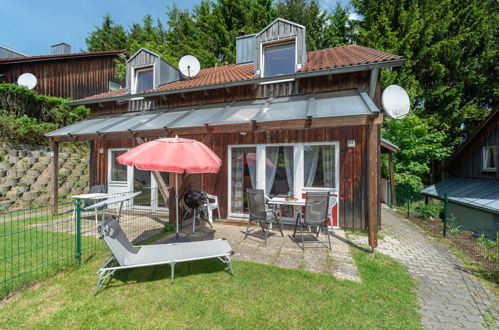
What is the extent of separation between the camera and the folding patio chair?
302 cm

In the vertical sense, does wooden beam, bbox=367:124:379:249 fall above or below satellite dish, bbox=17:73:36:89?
below

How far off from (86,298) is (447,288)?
5.13m

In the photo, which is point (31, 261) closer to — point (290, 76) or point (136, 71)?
point (290, 76)

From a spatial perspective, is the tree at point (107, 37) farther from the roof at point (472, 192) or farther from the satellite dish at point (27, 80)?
the roof at point (472, 192)

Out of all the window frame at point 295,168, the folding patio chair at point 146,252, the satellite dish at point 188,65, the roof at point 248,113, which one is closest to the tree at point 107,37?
the satellite dish at point 188,65

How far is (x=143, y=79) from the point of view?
916 cm

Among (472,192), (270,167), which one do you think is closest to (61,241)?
(270,167)

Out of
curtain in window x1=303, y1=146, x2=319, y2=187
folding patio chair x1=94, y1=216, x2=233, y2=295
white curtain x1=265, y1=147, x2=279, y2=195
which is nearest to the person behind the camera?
folding patio chair x1=94, y1=216, x2=233, y2=295

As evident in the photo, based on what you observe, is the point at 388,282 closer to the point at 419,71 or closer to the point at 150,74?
the point at 150,74

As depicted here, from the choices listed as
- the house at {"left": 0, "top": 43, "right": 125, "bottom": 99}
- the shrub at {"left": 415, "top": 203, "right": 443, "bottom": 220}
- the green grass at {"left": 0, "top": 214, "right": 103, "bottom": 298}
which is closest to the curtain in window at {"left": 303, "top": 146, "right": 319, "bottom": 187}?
the green grass at {"left": 0, "top": 214, "right": 103, "bottom": 298}

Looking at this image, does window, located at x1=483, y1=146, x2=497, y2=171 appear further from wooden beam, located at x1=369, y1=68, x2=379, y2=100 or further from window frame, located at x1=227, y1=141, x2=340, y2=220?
window frame, located at x1=227, y1=141, x2=340, y2=220

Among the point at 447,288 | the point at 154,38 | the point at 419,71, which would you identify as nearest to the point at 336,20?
the point at 419,71

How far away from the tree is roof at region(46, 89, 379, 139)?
71.8 ft

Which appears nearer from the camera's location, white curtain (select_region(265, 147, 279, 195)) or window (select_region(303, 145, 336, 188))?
window (select_region(303, 145, 336, 188))
